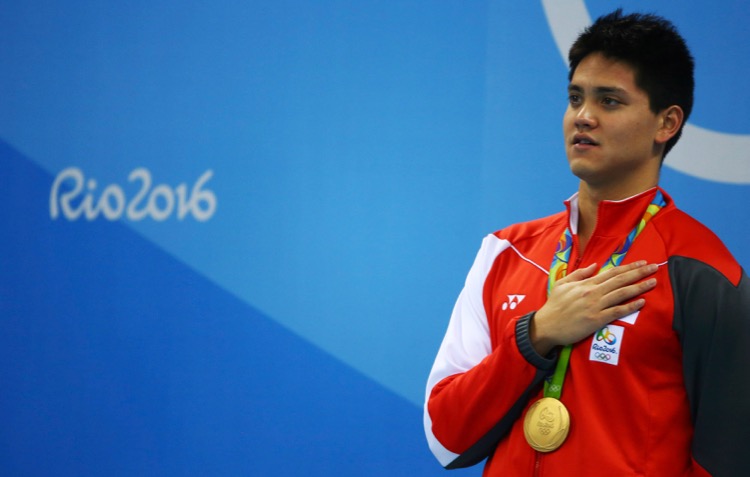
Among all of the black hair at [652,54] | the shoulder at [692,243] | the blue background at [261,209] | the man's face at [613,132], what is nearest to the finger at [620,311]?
the shoulder at [692,243]

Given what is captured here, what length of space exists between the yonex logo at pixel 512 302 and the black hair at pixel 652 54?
0.38 metres

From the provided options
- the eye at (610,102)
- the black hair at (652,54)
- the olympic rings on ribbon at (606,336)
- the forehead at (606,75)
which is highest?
the black hair at (652,54)

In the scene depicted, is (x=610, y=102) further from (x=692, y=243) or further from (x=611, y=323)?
(x=611, y=323)

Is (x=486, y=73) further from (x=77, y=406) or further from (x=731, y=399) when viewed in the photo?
(x=77, y=406)

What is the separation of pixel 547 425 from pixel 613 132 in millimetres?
512

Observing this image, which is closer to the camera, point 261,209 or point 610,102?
point 610,102

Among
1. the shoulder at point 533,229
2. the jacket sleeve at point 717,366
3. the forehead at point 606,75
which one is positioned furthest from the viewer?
the shoulder at point 533,229

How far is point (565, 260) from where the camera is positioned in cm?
163

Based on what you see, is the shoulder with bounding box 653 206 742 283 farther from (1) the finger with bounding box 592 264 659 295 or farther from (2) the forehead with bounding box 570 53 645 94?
(2) the forehead with bounding box 570 53 645 94

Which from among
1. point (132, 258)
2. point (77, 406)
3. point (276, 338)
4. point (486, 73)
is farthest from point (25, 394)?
point (486, 73)

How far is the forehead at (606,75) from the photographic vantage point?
1.60 metres

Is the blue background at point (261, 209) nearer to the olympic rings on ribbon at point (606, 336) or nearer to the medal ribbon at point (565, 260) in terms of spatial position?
the medal ribbon at point (565, 260)

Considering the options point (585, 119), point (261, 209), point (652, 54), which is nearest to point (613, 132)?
point (585, 119)

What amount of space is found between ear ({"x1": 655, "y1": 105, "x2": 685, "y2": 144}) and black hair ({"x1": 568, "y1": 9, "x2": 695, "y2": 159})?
0.03 feet
